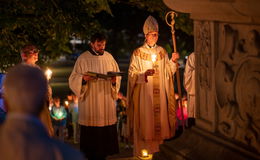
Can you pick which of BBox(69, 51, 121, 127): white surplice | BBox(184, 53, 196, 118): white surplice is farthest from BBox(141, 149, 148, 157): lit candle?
BBox(184, 53, 196, 118): white surplice

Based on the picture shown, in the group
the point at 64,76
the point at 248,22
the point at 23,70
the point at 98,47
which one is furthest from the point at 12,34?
the point at 64,76

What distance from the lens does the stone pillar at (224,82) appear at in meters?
4.58

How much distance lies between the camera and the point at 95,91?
8758 millimetres

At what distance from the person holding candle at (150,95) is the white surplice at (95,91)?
0.37 meters

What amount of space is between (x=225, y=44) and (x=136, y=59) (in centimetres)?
400

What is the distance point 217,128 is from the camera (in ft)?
17.0

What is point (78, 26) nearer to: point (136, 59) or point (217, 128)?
point (136, 59)

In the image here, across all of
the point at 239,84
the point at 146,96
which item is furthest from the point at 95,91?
the point at 239,84

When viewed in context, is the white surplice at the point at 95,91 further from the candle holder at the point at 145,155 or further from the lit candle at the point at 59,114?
the lit candle at the point at 59,114

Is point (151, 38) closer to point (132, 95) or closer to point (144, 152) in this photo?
point (132, 95)

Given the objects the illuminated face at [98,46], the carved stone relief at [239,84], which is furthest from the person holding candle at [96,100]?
the carved stone relief at [239,84]

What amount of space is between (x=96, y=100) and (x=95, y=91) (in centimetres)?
14

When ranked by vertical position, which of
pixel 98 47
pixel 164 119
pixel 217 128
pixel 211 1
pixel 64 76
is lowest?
pixel 64 76

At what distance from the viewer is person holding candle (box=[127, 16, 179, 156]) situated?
8922mm
